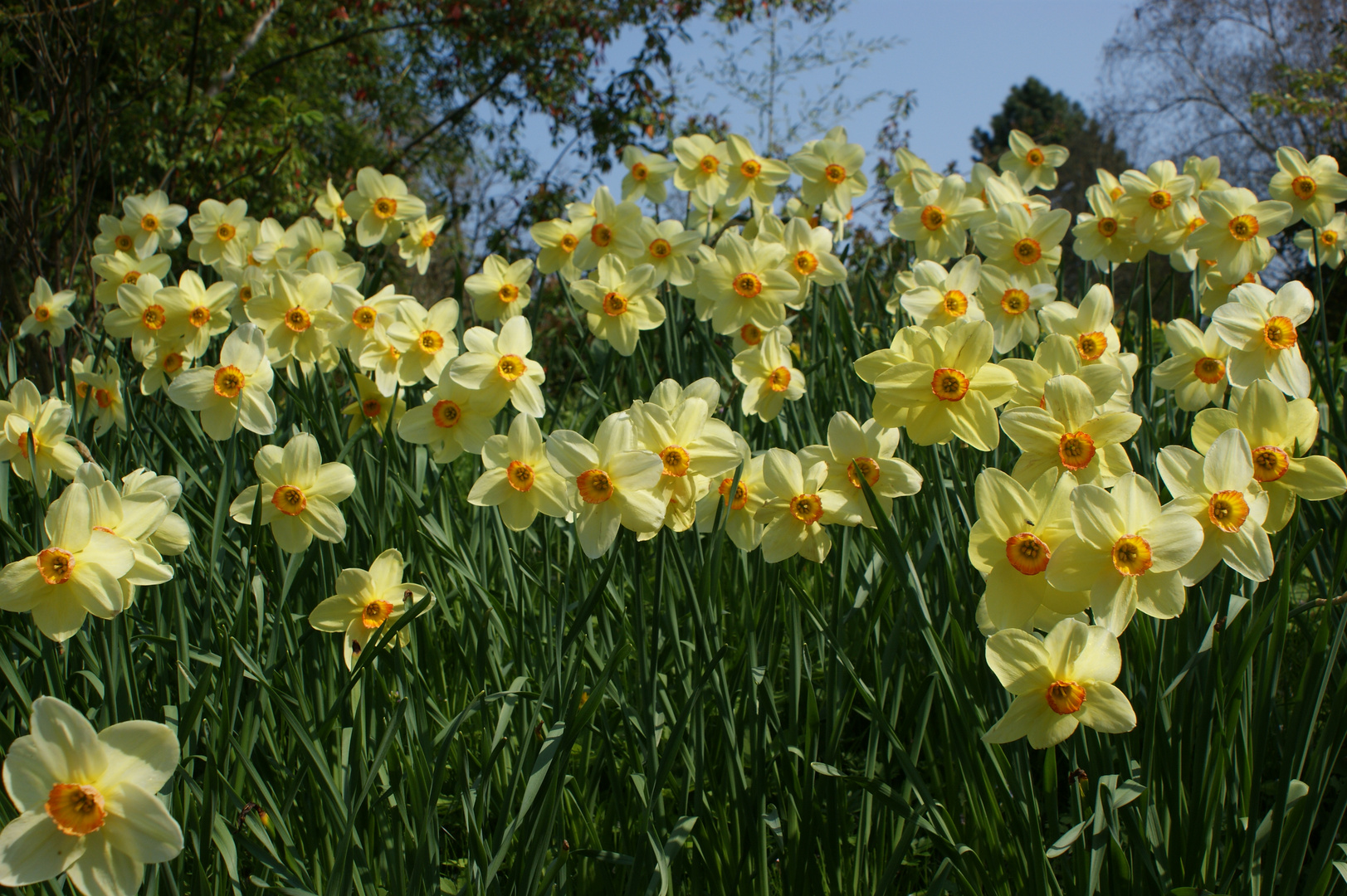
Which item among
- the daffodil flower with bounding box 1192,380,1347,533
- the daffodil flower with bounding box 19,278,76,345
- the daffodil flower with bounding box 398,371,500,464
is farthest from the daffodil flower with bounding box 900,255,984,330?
the daffodil flower with bounding box 19,278,76,345

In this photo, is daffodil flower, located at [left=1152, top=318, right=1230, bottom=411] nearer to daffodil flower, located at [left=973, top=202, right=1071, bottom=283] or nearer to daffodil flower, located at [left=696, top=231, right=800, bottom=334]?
daffodil flower, located at [left=973, top=202, right=1071, bottom=283]

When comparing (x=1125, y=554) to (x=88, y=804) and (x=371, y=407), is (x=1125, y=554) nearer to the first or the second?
(x=88, y=804)

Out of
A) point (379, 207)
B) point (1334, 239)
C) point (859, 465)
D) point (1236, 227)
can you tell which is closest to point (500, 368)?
point (859, 465)

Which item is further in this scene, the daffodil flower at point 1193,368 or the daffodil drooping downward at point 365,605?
the daffodil flower at point 1193,368

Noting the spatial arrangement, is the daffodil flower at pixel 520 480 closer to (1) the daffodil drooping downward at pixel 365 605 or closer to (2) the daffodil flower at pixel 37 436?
(1) the daffodil drooping downward at pixel 365 605

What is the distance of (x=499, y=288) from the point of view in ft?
8.57

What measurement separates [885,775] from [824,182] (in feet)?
7.17

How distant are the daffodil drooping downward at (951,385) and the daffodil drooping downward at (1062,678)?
32 centimetres

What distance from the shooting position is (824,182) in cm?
314

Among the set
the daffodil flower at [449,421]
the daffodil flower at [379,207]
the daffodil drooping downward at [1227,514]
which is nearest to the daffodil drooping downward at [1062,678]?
the daffodil drooping downward at [1227,514]

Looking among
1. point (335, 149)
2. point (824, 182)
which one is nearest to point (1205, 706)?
point (824, 182)

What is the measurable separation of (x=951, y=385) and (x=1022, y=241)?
1.23 m

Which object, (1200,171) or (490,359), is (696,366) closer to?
(490,359)

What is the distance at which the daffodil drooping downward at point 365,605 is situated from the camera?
1579mm
